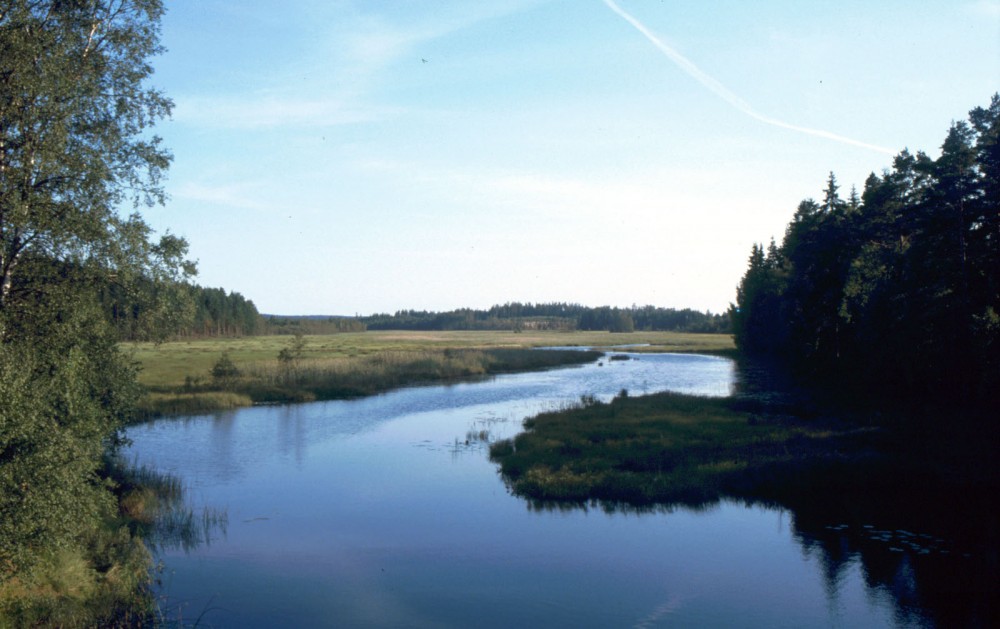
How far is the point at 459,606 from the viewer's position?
13648 mm

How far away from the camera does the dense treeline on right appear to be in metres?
27.4

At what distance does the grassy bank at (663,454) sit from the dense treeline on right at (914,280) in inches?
190

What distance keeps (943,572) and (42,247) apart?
66.9 feet

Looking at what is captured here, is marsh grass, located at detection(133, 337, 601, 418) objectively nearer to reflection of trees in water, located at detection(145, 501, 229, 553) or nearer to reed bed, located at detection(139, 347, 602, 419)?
reed bed, located at detection(139, 347, 602, 419)

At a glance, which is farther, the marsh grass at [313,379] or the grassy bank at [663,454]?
the marsh grass at [313,379]

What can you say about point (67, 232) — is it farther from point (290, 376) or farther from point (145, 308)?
point (290, 376)

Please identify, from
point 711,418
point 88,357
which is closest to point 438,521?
point 88,357

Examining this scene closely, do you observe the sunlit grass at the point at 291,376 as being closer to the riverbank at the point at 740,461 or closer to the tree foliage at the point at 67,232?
the tree foliage at the point at 67,232

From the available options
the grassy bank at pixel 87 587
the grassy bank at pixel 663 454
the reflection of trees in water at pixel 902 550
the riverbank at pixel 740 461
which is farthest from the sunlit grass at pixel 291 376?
the reflection of trees in water at pixel 902 550

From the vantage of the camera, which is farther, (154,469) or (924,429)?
(924,429)

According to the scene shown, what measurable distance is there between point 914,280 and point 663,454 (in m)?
16.1

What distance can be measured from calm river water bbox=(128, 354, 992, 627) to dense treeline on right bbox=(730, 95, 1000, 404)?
45.3 feet

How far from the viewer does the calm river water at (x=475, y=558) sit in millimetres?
13281

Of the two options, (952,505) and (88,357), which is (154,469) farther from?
(952,505)
